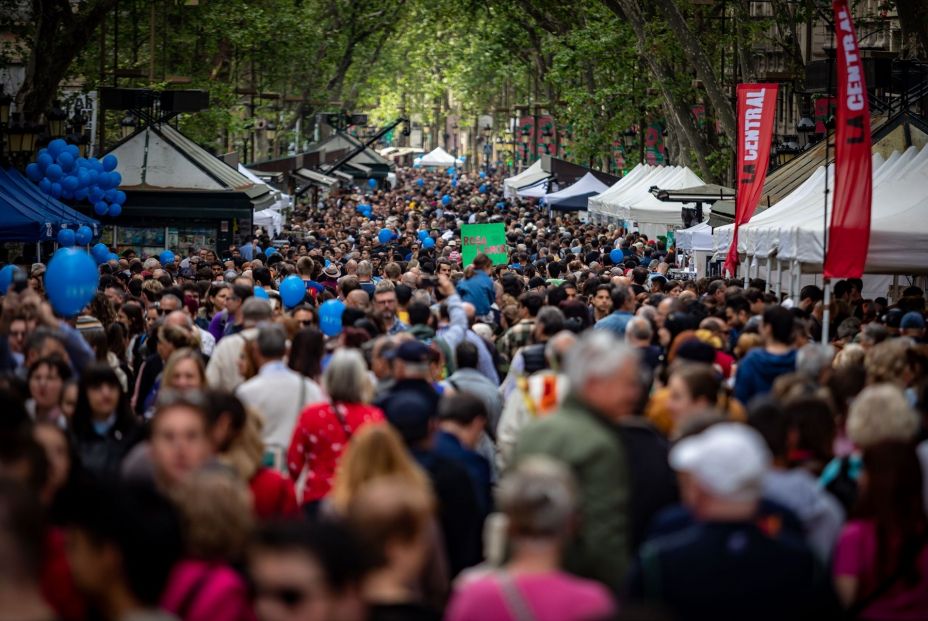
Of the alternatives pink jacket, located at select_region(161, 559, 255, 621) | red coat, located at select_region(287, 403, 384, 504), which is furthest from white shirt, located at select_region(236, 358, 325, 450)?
pink jacket, located at select_region(161, 559, 255, 621)

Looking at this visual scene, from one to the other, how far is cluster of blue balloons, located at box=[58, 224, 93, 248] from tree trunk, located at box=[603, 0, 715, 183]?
1286cm

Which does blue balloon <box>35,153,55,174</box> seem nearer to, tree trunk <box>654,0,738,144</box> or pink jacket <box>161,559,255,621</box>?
tree trunk <box>654,0,738,144</box>

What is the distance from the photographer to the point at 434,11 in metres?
52.8

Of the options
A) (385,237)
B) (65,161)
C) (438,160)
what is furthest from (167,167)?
(438,160)

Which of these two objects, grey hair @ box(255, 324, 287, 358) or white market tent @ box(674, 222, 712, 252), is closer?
grey hair @ box(255, 324, 287, 358)

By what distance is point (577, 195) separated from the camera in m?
41.1

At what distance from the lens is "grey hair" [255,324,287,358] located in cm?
895

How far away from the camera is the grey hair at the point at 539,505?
4.62m

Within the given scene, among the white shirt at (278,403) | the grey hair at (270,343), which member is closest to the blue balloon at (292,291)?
the grey hair at (270,343)

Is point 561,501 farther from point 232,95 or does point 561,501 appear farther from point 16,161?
point 232,95

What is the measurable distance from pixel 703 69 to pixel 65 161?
36.9 feet

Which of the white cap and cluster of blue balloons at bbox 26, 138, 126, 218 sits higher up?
cluster of blue balloons at bbox 26, 138, 126, 218

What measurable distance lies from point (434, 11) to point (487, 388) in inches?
1734

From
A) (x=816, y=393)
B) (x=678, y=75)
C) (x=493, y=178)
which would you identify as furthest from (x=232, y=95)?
(x=493, y=178)
